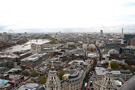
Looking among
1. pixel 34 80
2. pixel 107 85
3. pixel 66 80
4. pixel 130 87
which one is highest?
pixel 130 87

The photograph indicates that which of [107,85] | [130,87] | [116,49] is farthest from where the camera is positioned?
[116,49]

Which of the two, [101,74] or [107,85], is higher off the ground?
[107,85]

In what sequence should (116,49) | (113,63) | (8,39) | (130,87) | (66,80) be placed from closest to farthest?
(130,87) → (66,80) → (113,63) → (116,49) → (8,39)

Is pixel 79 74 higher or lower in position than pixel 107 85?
lower

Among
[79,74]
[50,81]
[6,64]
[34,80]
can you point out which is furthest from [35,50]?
[50,81]

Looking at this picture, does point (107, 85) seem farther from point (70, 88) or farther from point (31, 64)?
point (31, 64)

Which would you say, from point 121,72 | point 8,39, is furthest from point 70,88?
point 8,39

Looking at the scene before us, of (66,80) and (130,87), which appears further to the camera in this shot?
(66,80)

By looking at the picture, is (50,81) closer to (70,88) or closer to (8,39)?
(70,88)

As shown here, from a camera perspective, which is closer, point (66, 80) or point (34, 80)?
point (66, 80)
